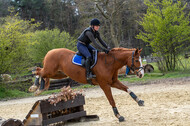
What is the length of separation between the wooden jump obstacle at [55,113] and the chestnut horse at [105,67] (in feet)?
2.26

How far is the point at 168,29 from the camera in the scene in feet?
48.2

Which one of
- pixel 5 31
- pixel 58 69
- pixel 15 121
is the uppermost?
pixel 5 31

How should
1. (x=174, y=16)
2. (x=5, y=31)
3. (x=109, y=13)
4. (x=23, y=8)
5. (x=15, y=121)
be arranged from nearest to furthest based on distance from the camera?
(x=15, y=121)
(x=5, y=31)
(x=174, y=16)
(x=109, y=13)
(x=23, y=8)

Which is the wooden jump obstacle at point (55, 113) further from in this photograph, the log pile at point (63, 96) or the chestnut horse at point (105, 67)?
the chestnut horse at point (105, 67)

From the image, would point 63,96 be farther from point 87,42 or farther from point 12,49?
point 12,49

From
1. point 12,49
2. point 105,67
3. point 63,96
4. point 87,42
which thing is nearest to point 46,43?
point 12,49

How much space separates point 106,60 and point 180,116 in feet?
7.49

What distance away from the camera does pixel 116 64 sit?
5324mm

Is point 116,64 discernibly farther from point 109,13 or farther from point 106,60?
point 109,13

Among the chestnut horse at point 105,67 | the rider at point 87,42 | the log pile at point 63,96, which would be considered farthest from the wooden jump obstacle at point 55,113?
the rider at point 87,42

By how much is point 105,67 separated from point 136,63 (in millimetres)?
808

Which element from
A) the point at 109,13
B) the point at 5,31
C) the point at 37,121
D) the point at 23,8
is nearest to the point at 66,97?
the point at 37,121

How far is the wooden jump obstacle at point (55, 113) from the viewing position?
16.1 ft

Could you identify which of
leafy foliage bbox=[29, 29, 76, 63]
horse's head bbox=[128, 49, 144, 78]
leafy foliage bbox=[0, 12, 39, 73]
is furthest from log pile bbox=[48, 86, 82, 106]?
leafy foliage bbox=[29, 29, 76, 63]
